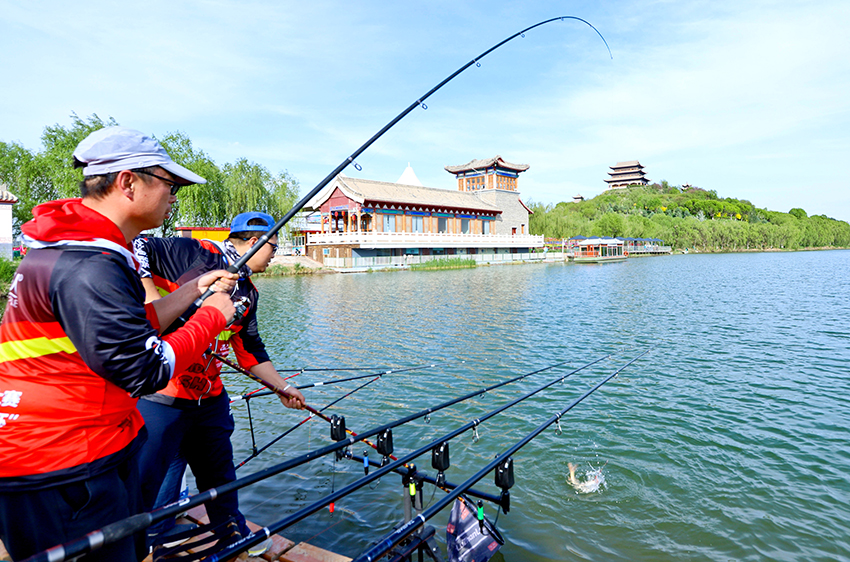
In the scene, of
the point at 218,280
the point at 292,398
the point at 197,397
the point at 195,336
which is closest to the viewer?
the point at 195,336

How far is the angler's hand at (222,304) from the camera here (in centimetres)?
211

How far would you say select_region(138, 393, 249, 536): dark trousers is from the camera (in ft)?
8.51

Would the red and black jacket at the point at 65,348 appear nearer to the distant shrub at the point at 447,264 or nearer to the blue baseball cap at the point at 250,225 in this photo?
the blue baseball cap at the point at 250,225

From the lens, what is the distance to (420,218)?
47312 mm

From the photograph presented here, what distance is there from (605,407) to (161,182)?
7.35 m

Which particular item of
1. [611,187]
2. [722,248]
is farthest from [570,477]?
[611,187]

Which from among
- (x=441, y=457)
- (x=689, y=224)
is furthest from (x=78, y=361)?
(x=689, y=224)

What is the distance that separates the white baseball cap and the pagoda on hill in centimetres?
14348

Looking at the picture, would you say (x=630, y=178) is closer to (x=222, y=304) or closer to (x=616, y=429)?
(x=616, y=429)

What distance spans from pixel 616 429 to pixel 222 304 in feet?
20.3

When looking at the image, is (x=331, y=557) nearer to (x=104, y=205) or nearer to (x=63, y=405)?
(x=63, y=405)

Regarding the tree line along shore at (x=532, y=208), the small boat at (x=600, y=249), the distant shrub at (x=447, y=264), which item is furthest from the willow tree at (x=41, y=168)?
the small boat at (x=600, y=249)

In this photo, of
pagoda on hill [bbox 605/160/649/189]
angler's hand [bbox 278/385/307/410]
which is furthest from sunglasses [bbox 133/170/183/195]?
Result: pagoda on hill [bbox 605/160/649/189]

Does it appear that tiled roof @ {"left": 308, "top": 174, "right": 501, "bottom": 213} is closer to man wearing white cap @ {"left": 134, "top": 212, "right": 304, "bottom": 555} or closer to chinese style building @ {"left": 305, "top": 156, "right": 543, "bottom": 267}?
chinese style building @ {"left": 305, "top": 156, "right": 543, "bottom": 267}
